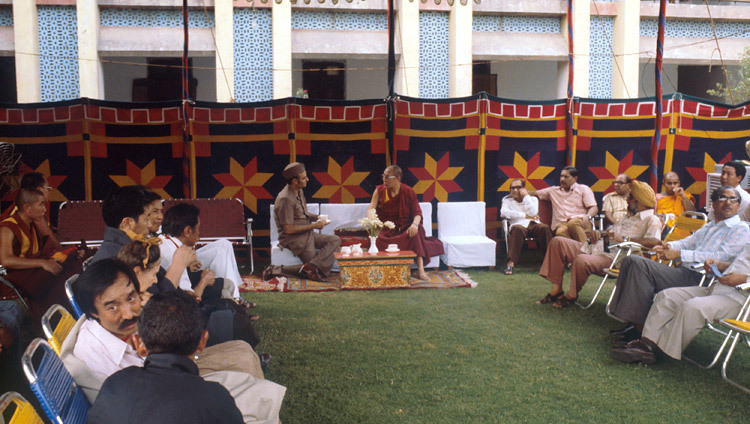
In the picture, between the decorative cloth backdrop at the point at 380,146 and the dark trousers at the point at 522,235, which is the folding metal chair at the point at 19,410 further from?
the decorative cloth backdrop at the point at 380,146

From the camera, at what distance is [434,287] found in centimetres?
571

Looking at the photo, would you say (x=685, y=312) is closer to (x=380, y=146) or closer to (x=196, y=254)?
(x=196, y=254)

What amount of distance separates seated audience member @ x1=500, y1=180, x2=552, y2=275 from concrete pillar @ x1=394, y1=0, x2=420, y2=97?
16.2 feet

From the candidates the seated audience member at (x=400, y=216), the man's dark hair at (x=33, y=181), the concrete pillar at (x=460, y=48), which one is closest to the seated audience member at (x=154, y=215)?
the man's dark hair at (x=33, y=181)

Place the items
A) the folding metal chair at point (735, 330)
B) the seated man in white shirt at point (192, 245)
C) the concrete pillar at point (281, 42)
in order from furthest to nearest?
the concrete pillar at point (281, 42) → the seated man in white shirt at point (192, 245) → the folding metal chair at point (735, 330)

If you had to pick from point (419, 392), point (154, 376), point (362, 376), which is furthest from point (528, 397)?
point (154, 376)

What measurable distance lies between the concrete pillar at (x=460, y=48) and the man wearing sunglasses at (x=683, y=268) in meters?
7.82

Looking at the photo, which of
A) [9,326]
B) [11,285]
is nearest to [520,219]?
[11,285]

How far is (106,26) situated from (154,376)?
35.9 ft

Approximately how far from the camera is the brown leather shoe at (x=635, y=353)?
3.50 metres

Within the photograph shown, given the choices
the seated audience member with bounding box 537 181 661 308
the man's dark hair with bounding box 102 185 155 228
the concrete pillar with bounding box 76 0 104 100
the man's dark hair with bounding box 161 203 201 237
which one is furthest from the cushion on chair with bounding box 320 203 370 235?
the concrete pillar with bounding box 76 0 104 100

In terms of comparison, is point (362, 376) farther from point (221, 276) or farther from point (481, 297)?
point (481, 297)

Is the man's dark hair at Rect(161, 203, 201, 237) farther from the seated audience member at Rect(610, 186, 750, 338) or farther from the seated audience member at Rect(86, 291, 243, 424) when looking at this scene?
the seated audience member at Rect(610, 186, 750, 338)

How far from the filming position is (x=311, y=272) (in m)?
6.09
